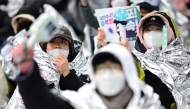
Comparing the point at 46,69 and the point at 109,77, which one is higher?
the point at 109,77

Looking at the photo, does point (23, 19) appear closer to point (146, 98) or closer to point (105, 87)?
point (146, 98)

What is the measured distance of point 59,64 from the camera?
4.97m

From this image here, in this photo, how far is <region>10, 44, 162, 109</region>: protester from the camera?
3455 mm

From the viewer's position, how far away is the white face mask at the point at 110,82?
3.46 meters

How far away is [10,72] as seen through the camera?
6.15 m

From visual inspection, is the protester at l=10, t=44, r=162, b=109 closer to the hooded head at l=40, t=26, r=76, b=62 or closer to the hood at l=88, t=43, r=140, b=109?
the hood at l=88, t=43, r=140, b=109

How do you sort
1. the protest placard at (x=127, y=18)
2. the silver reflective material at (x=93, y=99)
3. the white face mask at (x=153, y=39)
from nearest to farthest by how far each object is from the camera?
the silver reflective material at (x=93, y=99) < the white face mask at (x=153, y=39) < the protest placard at (x=127, y=18)

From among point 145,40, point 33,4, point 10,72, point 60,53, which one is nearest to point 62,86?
point 60,53

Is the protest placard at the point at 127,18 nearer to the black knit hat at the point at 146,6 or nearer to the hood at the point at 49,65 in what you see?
the black knit hat at the point at 146,6

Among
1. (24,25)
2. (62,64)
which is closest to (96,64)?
(62,64)

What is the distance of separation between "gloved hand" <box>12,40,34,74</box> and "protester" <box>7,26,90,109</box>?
1543 millimetres

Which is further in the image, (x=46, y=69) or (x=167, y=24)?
(x=167, y=24)

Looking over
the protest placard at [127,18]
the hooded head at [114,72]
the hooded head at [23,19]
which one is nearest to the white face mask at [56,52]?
the protest placard at [127,18]

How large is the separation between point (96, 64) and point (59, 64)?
Result: 1429 millimetres
